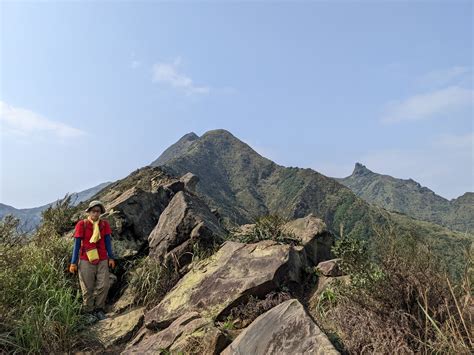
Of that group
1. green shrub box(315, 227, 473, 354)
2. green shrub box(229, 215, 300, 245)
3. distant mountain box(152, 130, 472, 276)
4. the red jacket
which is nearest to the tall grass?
the red jacket

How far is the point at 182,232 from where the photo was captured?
913 centimetres

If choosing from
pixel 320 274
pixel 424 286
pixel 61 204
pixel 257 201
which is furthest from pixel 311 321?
pixel 257 201

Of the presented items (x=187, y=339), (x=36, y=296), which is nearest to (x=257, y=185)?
(x=36, y=296)

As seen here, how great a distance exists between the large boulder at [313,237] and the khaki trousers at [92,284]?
13.2ft

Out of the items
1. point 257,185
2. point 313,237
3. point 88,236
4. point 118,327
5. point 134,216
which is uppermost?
point 257,185

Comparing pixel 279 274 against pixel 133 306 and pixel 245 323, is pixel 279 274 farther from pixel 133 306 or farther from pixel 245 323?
pixel 133 306

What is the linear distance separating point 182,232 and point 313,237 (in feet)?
10.4

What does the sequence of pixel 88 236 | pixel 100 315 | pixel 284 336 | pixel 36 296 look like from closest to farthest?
pixel 284 336
pixel 36 296
pixel 100 315
pixel 88 236

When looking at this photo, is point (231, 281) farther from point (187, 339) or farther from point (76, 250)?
point (76, 250)

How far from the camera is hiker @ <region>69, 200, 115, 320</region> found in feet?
26.9

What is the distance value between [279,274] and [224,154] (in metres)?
179

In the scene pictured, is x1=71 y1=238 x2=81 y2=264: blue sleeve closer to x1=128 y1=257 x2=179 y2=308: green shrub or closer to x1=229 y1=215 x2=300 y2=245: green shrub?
x1=128 y1=257 x2=179 y2=308: green shrub

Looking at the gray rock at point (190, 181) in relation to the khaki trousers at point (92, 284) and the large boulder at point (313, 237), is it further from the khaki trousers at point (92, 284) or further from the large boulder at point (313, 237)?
the khaki trousers at point (92, 284)

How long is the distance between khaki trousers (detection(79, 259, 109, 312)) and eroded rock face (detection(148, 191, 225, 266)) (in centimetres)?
116
